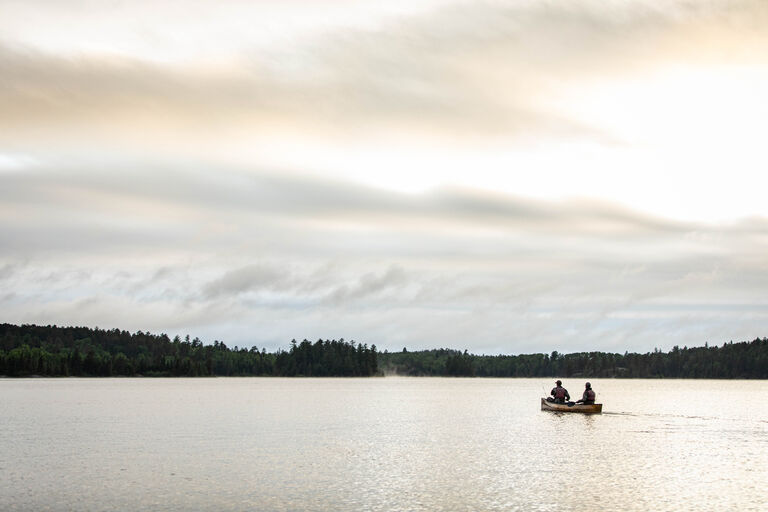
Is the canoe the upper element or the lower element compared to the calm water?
upper

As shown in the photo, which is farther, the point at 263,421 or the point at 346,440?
the point at 263,421

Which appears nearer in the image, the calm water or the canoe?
the calm water

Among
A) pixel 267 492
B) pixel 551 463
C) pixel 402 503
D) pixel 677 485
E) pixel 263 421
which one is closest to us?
pixel 402 503

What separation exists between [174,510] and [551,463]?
29.6 metres

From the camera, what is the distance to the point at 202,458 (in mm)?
59094

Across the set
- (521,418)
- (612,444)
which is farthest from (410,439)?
(521,418)

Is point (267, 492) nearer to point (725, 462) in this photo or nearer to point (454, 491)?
point (454, 491)

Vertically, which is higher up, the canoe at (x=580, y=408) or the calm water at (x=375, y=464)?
the canoe at (x=580, y=408)

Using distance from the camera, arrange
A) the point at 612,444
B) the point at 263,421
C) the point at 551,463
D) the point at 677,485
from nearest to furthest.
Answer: the point at 677,485, the point at 551,463, the point at 612,444, the point at 263,421

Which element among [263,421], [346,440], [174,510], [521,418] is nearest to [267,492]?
[174,510]

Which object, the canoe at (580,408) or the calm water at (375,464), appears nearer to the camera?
the calm water at (375,464)

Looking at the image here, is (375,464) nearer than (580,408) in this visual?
Yes

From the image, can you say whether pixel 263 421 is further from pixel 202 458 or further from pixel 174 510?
pixel 174 510

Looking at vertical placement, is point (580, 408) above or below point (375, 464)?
above
